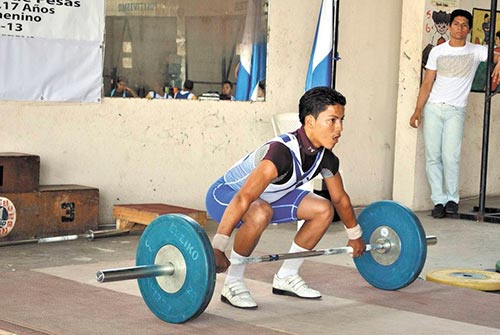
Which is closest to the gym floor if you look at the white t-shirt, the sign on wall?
the sign on wall

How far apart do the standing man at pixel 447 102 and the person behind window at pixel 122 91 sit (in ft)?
7.27

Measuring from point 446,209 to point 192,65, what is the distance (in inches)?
87.7

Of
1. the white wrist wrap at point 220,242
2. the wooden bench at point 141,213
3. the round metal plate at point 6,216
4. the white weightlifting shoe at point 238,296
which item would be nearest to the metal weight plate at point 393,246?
the white weightlifting shoe at point 238,296

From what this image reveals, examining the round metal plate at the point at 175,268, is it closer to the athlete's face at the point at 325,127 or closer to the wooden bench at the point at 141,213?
the athlete's face at the point at 325,127

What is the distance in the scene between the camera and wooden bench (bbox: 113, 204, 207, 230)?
18.6 feet

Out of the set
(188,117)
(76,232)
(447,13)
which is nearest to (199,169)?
(188,117)

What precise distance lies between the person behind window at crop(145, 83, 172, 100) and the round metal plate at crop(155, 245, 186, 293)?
2.79 m

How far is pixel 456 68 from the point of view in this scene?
22.6 feet

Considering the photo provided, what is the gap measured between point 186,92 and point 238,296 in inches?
109

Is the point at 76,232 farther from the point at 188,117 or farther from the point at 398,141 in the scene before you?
the point at 398,141

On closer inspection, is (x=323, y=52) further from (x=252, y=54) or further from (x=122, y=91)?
(x=122, y=91)

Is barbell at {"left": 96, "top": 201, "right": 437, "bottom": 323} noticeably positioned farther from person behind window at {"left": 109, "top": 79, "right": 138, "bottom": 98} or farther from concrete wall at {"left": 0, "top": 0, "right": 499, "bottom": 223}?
person behind window at {"left": 109, "top": 79, "right": 138, "bottom": 98}

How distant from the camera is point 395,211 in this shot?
4234 mm

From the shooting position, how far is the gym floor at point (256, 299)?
3510 mm
